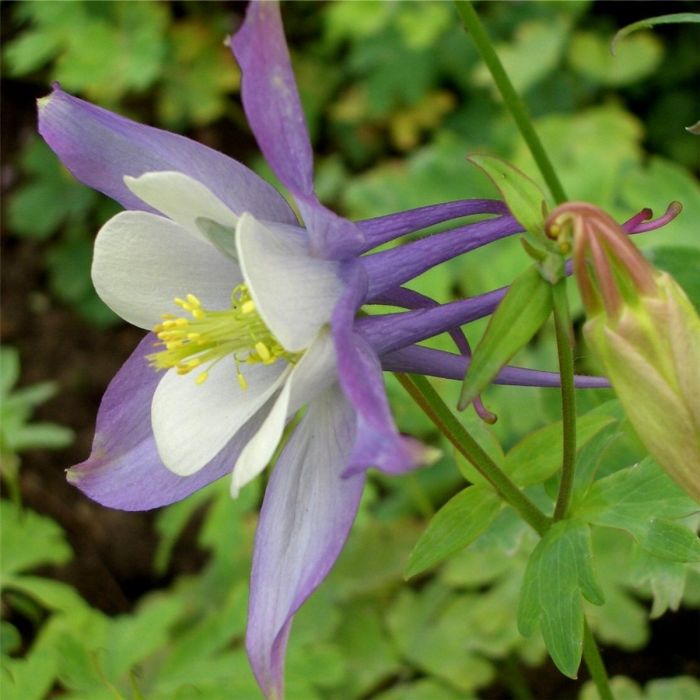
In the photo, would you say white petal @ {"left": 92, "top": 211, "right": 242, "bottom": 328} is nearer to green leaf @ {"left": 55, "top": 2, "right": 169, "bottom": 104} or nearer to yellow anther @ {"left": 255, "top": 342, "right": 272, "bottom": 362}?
yellow anther @ {"left": 255, "top": 342, "right": 272, "bottom": 362}

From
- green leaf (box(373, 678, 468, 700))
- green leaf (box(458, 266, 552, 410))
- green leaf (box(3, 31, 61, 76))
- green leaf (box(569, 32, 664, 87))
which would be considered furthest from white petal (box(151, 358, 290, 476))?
green leaf (box(3, 31, 61, 76))

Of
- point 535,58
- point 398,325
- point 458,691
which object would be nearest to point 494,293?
point 398,325

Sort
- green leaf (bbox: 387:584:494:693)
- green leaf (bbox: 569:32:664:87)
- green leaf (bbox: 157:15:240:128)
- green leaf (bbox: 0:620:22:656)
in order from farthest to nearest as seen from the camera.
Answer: green leaf (bbox: 157:15:240:128), green leaf (bbox: 569:32:664:87), green leaf (bbox: 387:584:494:693), green leaf (bbox: 0:620:22:656)

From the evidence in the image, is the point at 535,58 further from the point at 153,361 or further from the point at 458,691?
the point at 153,361

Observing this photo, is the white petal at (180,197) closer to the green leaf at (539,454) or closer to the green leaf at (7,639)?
A: the green leaf at (539,454)

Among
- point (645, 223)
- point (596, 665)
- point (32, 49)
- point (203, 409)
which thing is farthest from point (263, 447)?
point (32, 49)

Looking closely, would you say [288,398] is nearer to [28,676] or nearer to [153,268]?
[153,268]
